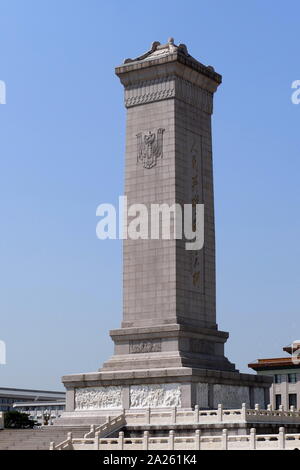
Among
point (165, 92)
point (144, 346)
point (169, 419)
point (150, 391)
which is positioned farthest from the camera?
point (165, 92)

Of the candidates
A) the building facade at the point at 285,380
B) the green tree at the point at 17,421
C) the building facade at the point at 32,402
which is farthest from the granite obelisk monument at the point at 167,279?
the building facade at the point at 32,402

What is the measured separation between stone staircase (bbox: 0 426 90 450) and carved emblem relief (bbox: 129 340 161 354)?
5951 mm

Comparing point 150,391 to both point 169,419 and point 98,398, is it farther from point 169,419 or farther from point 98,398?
point 169,419

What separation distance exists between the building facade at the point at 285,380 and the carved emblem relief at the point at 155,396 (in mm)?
37166

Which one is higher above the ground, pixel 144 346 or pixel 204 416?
pixel 144 346

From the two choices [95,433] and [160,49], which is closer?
[95,433]

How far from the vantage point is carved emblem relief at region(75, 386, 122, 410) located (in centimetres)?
5316

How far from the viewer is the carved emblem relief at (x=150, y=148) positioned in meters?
57.4

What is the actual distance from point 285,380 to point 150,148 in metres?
38.7

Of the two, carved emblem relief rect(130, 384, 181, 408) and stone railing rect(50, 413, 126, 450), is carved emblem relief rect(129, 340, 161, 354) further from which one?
stone railing rect(50, 413, 126, 450)

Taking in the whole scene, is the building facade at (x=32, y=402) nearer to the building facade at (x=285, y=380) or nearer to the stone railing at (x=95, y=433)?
the building facade at (x=285, y=380)

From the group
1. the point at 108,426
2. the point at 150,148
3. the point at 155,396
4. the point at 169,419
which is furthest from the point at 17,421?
the point at 169,419

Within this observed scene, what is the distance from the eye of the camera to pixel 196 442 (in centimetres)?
4159
